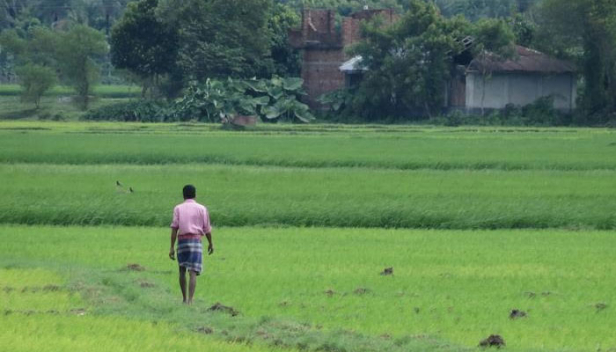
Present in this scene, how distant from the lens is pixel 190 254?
48.2 ft

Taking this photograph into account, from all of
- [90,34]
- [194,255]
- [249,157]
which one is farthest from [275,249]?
[90,34]

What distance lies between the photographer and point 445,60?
70.5 m

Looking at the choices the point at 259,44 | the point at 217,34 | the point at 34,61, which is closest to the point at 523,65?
the point at 259,44

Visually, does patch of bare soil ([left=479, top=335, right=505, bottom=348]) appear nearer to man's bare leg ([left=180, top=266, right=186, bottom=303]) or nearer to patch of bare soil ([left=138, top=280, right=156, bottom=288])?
man's bare leg ([left=180, top=266, right=186, bottom=303])

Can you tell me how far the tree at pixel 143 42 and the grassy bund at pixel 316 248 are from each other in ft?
112

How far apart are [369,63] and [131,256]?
53018 mm

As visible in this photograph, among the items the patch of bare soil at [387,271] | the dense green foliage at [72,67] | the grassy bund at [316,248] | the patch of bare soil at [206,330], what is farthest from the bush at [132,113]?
the patch of bare soil at [206,330]

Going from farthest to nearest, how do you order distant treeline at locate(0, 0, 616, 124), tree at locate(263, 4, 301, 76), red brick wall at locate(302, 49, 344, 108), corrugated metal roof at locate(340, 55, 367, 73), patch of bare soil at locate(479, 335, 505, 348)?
tree at locate(263, 4, 301, 76) < red brick wall at locate(302, 49, 344, 108) < corrugated metal roof at locate(340, 55, 367, 73) < distant treeline at locate(0, 0, 616, 124) < patch of bare soil at locate(479, 335, 505, 348)

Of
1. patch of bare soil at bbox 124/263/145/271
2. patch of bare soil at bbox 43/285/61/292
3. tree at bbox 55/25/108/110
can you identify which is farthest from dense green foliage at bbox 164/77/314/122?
patch of bare soil at bbox 43/285/61/292

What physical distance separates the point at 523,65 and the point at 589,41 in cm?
348

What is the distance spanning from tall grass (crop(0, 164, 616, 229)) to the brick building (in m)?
43.5

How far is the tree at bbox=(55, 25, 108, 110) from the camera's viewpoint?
8038cm

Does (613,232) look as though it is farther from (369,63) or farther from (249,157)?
(369,63)

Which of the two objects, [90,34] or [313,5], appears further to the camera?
[313,5]
